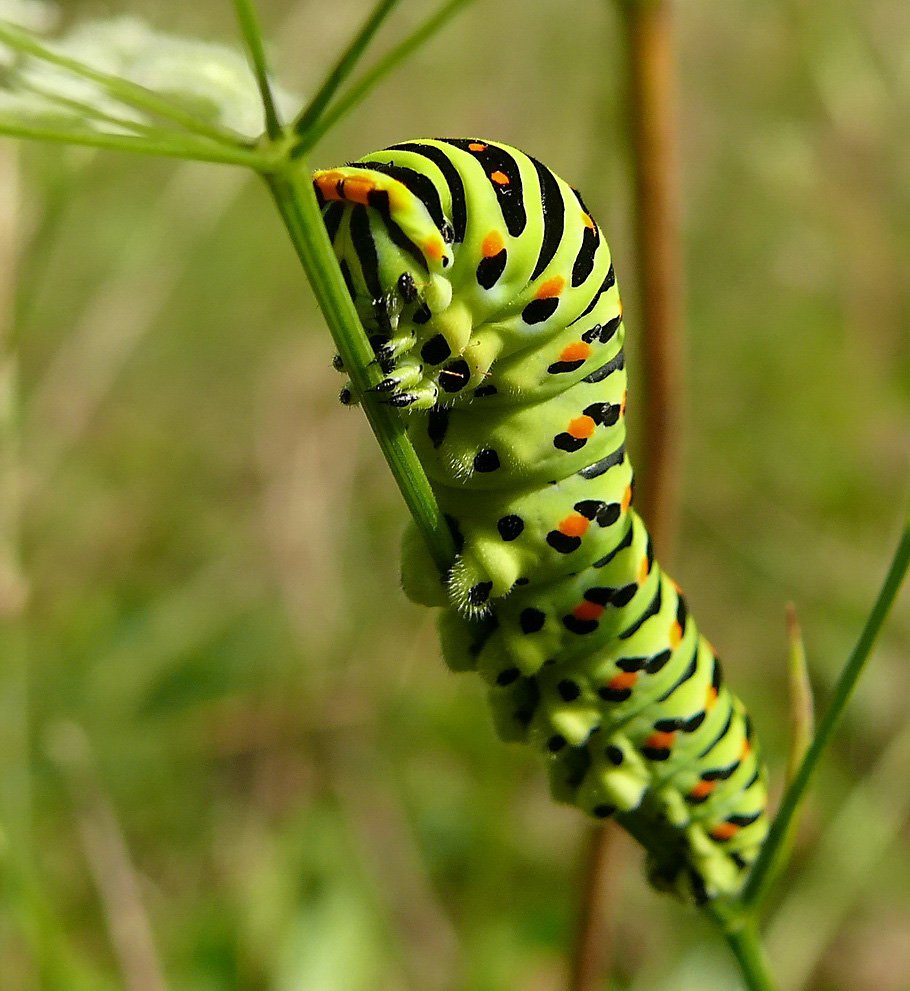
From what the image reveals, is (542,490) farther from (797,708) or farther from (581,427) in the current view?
(797,708)

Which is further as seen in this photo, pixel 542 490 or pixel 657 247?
pixel 657 247

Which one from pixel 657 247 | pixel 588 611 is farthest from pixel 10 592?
pixel 657 247

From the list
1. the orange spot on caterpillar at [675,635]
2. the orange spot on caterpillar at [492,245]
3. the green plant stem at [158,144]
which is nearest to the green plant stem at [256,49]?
the green plant stem at [158,144]

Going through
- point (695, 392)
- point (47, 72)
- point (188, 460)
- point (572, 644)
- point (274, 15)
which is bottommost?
point (695, 392)

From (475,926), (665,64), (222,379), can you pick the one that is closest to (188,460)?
(222,379)

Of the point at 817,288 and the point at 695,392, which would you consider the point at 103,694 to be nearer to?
the point at 695,392

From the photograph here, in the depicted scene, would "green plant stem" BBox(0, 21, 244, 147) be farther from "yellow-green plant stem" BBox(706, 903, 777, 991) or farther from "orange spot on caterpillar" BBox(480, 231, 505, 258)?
"yellow-green plant stem" BBox(706, 903, 777, 991)
